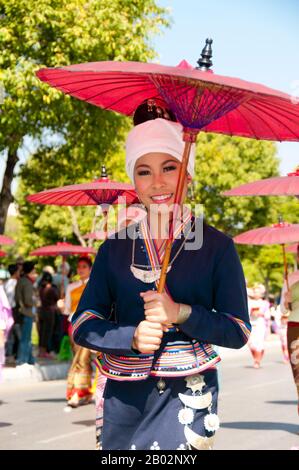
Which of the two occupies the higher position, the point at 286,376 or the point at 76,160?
the point at 76,160

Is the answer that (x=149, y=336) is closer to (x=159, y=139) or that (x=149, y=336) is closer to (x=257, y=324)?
(x=159, y=139)

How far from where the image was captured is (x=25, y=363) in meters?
17.0

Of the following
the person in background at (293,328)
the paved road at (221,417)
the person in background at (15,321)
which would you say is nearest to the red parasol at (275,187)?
the person in background at (293,328)

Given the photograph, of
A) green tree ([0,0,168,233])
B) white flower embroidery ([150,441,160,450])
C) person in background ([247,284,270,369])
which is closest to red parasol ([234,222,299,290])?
green tree ([0,0,168,233])

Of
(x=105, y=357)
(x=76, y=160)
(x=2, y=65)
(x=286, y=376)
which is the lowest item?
(x=286, y=376)

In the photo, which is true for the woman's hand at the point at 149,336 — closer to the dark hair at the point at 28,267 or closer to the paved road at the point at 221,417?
the paved road at the point at 221,417

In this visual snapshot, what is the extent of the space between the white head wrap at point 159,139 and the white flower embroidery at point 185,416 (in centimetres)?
95

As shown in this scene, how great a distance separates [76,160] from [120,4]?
3414 mm

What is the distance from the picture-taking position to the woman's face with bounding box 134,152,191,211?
3680mm

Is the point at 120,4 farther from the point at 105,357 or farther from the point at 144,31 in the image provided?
the point at 105,357
